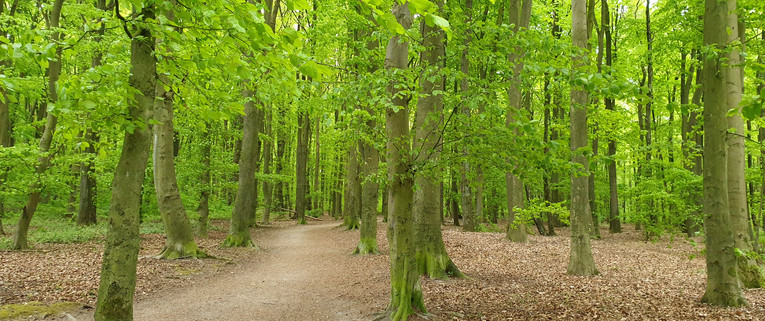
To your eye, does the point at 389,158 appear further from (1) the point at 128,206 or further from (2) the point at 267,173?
(2) the point at 267,173

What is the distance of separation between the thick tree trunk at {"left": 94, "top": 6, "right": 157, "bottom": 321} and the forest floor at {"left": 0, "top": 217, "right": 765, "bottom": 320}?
10.1 ft

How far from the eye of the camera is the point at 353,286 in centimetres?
853

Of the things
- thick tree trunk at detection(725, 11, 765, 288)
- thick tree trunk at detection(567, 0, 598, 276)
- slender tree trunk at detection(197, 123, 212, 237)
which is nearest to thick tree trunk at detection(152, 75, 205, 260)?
slender tree trunk at detection(197, 123, 212, 237)

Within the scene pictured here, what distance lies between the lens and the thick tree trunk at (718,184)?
19.6ft

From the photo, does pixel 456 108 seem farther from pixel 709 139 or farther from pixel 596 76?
pixel 709 139

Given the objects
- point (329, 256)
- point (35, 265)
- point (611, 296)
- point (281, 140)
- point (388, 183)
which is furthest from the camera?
point (281, 140)

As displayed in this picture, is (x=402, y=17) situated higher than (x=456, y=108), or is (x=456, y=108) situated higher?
(x=402, y=17)

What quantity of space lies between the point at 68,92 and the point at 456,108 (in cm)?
395

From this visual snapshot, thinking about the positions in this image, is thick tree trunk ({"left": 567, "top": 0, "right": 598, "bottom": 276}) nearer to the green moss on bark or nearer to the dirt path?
the dirt path

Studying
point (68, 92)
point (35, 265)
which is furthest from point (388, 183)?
point (35, 265)

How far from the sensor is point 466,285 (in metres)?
8.01

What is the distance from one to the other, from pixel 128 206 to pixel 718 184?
7687mm

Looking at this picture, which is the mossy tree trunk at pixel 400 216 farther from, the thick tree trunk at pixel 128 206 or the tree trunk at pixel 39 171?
the tree trunk at pixel 39 171

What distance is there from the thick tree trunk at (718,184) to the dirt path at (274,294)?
17.3ft
